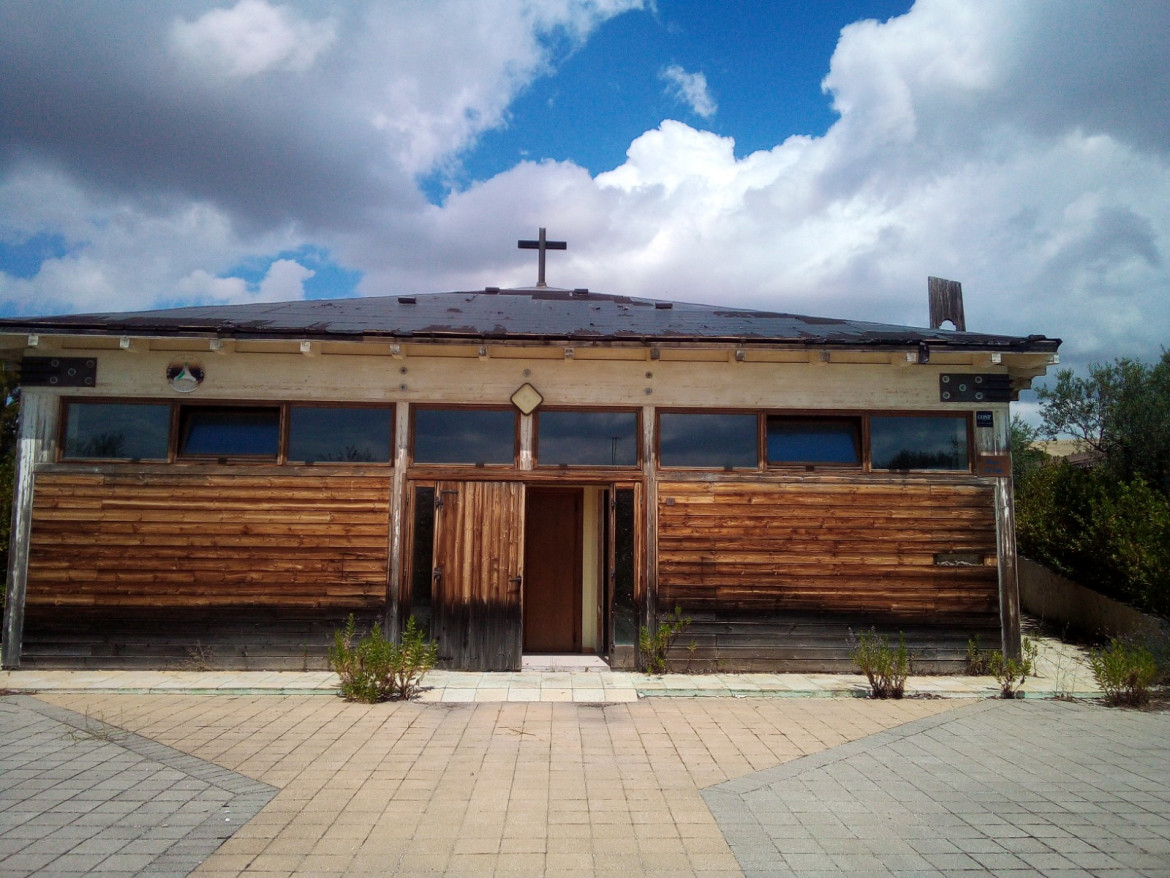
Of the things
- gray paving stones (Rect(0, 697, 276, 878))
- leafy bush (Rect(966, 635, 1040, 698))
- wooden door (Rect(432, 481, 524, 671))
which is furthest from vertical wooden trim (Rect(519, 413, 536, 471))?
leafy bush (Rect(966, 635, 1040, 698))

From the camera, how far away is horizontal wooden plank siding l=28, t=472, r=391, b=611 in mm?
8086

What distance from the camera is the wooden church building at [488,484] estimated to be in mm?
8086

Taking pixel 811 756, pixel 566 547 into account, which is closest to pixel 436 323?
pixel 566 547

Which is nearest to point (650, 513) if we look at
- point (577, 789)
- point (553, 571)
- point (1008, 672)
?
point (553, 571)

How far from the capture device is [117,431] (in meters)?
8.29

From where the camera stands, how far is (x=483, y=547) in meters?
8.24

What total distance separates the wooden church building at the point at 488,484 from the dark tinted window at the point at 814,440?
0.04 m

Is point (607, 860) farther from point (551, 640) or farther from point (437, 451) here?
point (551, 640)

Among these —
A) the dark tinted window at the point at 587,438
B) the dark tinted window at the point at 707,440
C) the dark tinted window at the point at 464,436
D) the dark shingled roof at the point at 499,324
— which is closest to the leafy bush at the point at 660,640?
the dark tinted window at the point at 707,440

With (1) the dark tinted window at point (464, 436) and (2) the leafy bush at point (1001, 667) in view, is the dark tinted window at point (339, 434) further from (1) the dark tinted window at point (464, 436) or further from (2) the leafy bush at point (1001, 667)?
(2) the leafy bush at point (1001, 667)

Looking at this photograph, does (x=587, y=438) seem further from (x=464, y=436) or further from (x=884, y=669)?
(x=884, y=669)

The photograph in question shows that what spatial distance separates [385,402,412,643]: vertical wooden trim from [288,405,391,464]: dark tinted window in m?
0.15

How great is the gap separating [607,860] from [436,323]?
20.8 feet

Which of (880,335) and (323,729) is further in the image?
(880,335)
